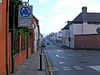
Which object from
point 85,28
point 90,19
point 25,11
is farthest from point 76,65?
point 90,19

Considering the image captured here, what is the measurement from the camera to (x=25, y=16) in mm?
18625

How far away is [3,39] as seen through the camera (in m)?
15.1

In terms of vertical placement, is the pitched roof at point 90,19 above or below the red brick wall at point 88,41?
above

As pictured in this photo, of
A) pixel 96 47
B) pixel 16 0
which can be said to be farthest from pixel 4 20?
pixel 96 47

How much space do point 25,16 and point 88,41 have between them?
69.2m

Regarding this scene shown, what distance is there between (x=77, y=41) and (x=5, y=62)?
7987 cm

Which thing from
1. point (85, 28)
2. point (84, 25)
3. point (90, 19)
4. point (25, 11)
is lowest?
point (25, 11)

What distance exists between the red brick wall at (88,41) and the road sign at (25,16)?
6570cm

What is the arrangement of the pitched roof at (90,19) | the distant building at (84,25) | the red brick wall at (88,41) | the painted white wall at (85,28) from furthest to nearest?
the pitched roof at (90,19), the painted white wall at (85,28), the distant building at (84,25), the red brick wall at (88,41)

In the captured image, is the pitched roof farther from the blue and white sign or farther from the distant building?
the blue and white sign

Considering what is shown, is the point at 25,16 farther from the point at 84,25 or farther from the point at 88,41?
the point at 84,25

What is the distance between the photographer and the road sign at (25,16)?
1823 cm

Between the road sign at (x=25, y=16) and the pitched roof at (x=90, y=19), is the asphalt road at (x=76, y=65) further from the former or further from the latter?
the pitched roof at (x=90, y=19)

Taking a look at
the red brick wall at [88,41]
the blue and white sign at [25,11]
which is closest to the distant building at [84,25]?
the red brick wall at [88,41]
